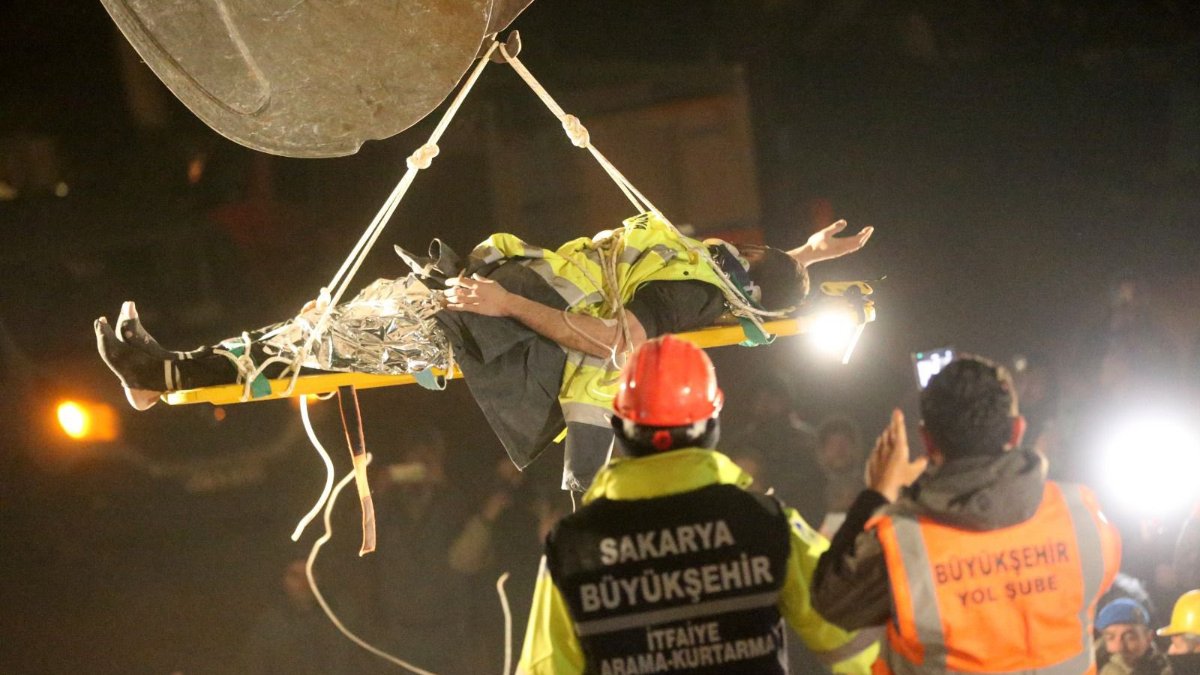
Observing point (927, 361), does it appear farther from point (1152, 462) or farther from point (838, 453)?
point (1152, 462)

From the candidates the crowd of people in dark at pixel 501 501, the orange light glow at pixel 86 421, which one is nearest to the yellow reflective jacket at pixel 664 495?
the crowd of people in dark at pixel 501 501

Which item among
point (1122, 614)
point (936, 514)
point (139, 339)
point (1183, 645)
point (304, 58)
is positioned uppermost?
point (304, 58)

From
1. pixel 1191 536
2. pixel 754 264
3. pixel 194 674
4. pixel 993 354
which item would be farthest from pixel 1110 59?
pixel 194 674

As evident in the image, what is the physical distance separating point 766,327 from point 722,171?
5.62ft

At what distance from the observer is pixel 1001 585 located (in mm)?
1616

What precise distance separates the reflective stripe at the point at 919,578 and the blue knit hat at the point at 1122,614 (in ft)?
5.59

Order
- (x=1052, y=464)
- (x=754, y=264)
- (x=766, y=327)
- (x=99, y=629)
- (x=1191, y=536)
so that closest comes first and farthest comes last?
(x=766, y=327)
(x=754, y=264)
(x=1191, y=536)
(x=1052, y=464)
(x=99, y=629)

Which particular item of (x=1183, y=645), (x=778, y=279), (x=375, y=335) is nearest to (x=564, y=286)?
(x=375, y=335)

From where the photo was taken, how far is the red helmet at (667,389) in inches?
67.9

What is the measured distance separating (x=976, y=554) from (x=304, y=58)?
1.49m

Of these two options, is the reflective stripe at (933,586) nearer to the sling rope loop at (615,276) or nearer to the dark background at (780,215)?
the sling rope loop at (615,276)

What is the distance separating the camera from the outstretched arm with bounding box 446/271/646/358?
2393 millimetres

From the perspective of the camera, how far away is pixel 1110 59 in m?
4.12

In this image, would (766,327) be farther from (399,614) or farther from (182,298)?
(182,298)
